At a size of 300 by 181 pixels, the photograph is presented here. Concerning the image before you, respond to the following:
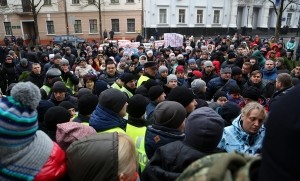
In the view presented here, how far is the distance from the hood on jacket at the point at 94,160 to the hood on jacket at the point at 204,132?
29.0 inches

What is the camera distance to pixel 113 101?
3.17 meters

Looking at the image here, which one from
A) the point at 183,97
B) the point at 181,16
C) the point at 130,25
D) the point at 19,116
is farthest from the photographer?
the point at 181,16

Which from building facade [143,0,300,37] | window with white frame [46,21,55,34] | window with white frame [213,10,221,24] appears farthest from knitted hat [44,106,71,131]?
window with white frame [213,10,221,24]

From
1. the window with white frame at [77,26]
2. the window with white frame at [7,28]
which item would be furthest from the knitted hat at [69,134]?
the window with white frame at [7,28]

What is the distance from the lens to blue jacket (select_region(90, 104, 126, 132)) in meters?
2.98

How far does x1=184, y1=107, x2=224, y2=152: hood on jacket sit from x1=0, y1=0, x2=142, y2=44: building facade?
3155cm

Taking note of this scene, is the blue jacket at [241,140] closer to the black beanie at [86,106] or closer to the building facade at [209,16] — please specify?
the black beanie at [86,106]

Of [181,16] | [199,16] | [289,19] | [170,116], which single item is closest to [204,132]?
[170,116]

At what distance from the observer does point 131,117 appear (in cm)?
343

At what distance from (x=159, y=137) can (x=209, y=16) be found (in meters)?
35.1

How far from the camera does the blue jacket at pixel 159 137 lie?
272cm

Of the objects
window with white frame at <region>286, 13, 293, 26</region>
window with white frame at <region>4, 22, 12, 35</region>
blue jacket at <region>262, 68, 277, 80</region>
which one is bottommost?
blue jacket at <region>262, 68, 277, 80</region>

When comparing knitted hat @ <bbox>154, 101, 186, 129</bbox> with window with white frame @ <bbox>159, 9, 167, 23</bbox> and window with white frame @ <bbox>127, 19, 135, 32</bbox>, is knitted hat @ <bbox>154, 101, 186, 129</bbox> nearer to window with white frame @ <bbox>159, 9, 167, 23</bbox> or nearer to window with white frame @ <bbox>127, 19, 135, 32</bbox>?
window with white frame @ <bbox>127, 19, 135, 32</bbox>

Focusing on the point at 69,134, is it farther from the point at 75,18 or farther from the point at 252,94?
the point at 75,18
